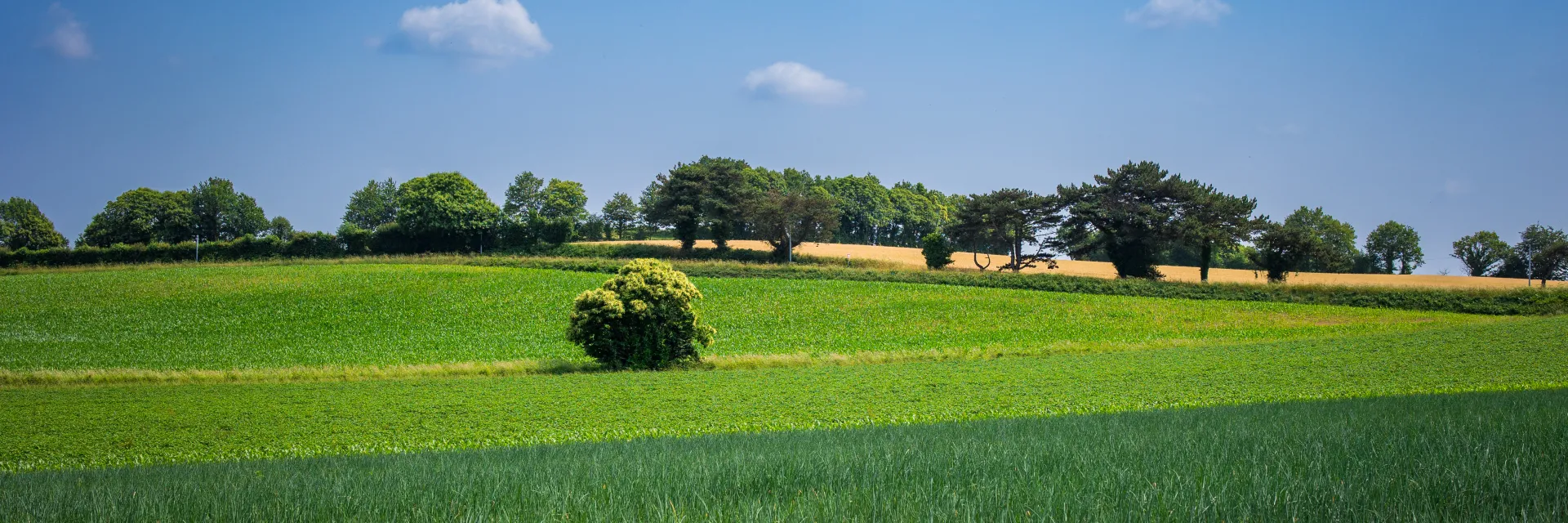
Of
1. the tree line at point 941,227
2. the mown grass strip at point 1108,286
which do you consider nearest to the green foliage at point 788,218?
the tree line at point 941,227

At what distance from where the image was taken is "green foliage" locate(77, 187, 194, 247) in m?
89.9

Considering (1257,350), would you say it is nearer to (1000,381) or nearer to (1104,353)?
(1104,353)

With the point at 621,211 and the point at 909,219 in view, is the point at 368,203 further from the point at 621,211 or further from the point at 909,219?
the point at 909,219

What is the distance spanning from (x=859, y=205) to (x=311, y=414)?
111823mm

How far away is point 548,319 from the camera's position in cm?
4159

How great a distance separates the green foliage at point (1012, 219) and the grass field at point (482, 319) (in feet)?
82.9

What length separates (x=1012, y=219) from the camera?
7581 centimetres

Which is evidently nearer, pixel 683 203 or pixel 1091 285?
pixel 1091 285

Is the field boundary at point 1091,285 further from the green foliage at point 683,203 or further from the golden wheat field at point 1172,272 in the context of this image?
the green foliage at point 683,203

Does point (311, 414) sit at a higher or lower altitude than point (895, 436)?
lower

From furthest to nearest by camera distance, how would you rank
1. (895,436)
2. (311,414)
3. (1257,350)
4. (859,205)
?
(859,205), (1257,350), (311,414), (895,436)

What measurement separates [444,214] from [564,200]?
4511cm

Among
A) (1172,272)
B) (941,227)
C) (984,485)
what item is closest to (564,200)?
(941,227)

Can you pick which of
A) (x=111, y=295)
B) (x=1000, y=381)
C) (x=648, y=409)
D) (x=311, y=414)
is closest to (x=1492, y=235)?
(x=1000, y=381)
